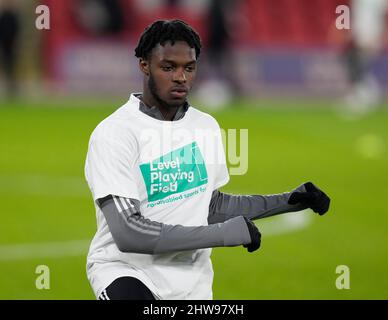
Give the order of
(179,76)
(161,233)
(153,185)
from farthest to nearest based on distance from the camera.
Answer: (153,185) → (179,76) → (161,233)

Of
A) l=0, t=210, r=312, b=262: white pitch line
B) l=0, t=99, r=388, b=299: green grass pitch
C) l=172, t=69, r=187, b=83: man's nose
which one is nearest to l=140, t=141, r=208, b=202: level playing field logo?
l=172, t=69, r=187, b=83: man's nose

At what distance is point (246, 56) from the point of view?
27094 mm

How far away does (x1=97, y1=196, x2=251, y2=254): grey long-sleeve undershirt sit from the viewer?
542cm

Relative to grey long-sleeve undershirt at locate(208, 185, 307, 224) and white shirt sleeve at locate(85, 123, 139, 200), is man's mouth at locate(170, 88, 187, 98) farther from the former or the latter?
grey long-sleeve undershirt at locate(208, 185, 307, 224)

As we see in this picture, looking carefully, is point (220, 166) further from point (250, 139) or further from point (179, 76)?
point (250, 139)

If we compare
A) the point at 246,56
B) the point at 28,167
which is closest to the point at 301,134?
the point at 28,167

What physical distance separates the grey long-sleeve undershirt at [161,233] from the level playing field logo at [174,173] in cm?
24

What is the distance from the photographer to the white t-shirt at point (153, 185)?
5543mm

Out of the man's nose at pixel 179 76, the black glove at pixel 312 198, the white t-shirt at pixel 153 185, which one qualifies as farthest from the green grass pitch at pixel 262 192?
the man's nose at pixel 179 76

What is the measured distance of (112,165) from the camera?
551 cm

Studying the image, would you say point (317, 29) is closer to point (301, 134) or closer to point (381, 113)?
point (381, 113)

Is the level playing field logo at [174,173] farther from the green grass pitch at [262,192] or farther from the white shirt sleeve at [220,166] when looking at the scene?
the green grass pitch at [262,192]

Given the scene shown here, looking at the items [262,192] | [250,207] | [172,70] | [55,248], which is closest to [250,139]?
[262,192]

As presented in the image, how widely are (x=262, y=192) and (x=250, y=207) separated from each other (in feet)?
22.1
